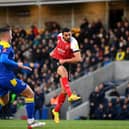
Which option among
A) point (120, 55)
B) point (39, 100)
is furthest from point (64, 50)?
point (120, 55)

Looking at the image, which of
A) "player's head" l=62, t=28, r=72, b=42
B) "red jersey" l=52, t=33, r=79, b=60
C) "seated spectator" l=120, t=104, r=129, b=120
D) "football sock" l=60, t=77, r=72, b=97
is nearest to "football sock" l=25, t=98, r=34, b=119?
"football sock" l=60, t=77, r=72, b=97

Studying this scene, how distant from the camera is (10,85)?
505 inches

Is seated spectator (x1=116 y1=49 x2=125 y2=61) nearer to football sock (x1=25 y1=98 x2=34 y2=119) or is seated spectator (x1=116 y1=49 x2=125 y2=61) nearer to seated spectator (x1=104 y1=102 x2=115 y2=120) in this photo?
seated spectator (x1=104 y1=102 x2=115 y2=120)

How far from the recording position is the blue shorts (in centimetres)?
1277

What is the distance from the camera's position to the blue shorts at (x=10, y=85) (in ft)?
41.9

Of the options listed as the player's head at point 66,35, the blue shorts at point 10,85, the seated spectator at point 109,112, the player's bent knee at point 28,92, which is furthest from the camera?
the seated spectator at point 109,112

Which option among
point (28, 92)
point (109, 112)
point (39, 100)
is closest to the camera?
point (28, 92)

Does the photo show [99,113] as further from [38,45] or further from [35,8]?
[35,8]

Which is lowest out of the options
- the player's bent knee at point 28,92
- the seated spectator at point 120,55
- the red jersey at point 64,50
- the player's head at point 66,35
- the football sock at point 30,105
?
the seated spectator at point 120,55

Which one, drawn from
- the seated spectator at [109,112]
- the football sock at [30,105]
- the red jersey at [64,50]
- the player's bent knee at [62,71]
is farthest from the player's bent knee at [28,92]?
the seated spectator at [109,112]

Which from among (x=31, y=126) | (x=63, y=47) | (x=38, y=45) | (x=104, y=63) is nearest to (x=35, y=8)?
(x=38, y=45)

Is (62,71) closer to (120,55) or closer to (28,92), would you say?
(28,92)

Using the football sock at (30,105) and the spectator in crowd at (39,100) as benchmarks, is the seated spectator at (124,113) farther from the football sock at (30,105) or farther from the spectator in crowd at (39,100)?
the football sock at (30,105)

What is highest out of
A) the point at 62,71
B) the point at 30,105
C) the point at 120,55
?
the point at 62,71
